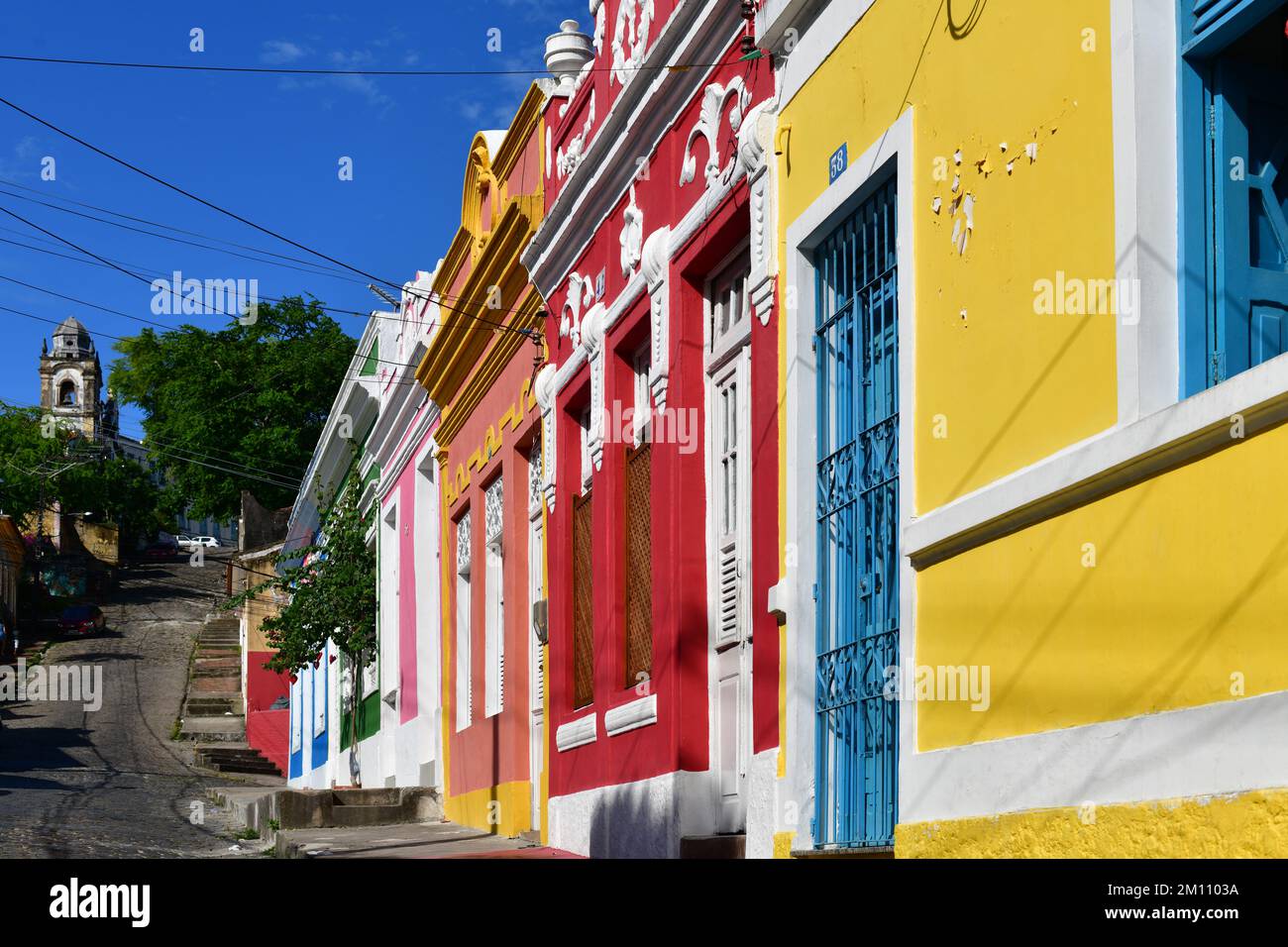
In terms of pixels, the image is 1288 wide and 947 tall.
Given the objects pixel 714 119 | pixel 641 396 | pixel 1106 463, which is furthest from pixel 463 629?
pixel 1106 463

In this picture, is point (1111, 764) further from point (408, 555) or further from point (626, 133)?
point (408, 555)

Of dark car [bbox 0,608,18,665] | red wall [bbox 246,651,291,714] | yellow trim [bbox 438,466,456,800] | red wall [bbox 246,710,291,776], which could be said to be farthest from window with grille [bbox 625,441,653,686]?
dark car [bbox 0,608,18,665]

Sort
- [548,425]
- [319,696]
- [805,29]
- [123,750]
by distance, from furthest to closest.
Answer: [123,750] → [319,696] → [548,425] → [805,29]

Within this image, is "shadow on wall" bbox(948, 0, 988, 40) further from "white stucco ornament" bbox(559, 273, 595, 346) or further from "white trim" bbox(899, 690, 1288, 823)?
"white stucco ornament" bbox(559, 273, 595, 346)

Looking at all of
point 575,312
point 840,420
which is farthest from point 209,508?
point 840,420

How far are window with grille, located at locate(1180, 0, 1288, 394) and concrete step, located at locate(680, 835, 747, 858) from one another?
4174mm

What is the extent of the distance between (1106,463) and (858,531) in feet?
7.14

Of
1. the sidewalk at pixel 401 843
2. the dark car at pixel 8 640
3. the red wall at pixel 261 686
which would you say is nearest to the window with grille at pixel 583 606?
the sidewalk at pixel 401 843

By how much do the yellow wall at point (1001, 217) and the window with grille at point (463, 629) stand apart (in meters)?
9.84

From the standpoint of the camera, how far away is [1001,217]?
5691 millimetres

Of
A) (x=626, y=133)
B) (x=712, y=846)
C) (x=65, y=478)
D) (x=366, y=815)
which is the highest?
(x=65, y=478)

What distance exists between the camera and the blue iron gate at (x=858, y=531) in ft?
21.9

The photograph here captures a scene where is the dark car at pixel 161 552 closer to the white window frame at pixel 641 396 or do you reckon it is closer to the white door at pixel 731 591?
the white window frame at pixel 641 396
